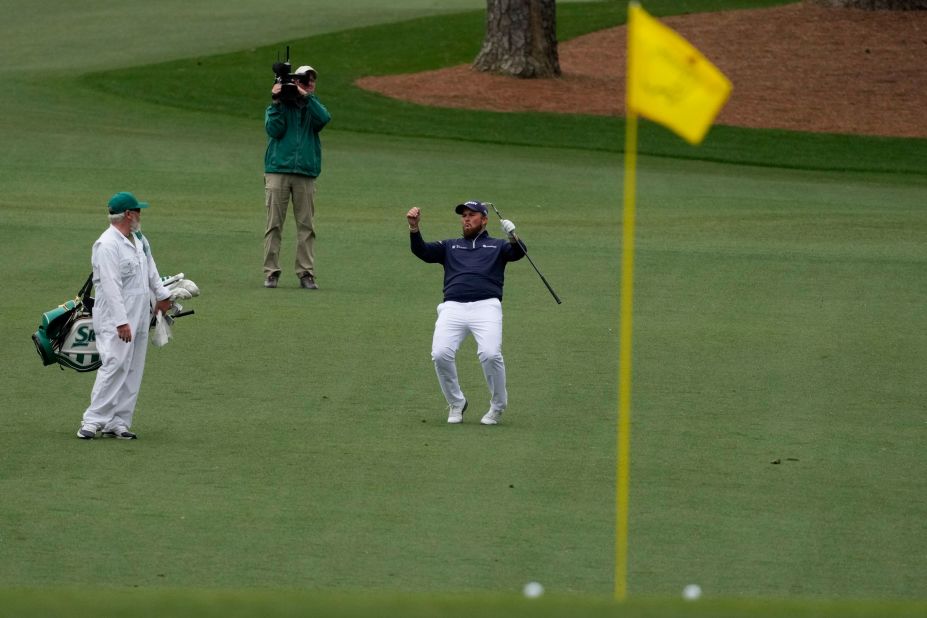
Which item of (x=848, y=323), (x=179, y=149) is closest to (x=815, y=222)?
(x=848, y=323)

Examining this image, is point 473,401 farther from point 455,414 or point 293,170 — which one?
point 293,170

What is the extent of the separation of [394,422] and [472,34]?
3487 cm

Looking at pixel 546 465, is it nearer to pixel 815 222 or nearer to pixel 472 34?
pixel 815 222

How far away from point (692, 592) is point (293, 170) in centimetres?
1208

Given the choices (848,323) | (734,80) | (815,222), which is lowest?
(848,323)

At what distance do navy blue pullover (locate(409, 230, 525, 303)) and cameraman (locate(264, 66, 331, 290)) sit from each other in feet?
18.7

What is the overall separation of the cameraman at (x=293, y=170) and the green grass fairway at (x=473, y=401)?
0.44m

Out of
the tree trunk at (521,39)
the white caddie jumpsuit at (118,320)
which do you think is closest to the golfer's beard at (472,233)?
the white caddie jumpsuit at (118,320)

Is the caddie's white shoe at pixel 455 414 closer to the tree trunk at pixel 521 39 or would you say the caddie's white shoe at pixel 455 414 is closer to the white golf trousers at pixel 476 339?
the white golf trousers at pixel 476 339

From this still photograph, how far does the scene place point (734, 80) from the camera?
42.8m

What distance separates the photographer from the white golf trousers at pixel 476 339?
13.9m

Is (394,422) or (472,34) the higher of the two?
(472,34)

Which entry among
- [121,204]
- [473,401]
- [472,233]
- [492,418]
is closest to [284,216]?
[473,401]

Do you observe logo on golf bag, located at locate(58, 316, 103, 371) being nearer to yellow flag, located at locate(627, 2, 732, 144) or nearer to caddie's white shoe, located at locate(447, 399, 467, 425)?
caddie's white shoe, located at locate(447, 399, 467, 425)
